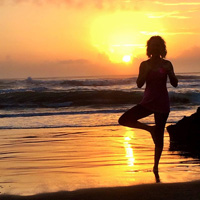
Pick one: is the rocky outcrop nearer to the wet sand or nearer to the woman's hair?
the wet sand

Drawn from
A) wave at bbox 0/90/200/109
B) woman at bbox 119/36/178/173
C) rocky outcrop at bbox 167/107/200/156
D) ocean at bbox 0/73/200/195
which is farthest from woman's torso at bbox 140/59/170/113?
wave at bbox 0/90/200/109

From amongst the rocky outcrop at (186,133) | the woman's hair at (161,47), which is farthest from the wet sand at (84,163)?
the woman's hair at (161,47)

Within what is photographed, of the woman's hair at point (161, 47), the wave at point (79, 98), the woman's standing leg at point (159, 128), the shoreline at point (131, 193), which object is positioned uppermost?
the woman's hair at point (161, 47)

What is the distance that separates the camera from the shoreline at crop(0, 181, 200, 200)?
4484mm

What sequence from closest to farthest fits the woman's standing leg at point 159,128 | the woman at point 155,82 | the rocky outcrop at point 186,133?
the woman at point 155,82
the woman's standing leg at point 159,128
the rocky outcrop at point 186,133

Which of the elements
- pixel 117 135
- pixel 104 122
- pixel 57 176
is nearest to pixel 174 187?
pixel 57 176

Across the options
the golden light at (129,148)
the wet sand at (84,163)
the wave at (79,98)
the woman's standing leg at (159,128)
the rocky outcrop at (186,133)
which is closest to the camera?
the wet sand at (84,163)

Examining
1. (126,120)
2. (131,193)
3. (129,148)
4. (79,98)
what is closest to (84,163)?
(126,120)

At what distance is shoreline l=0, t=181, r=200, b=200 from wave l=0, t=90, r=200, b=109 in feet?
70.7

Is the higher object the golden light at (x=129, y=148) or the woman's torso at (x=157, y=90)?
the woman's torso at (x=157, y=90)

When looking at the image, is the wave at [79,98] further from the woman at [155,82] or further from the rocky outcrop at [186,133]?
the woman at [155,82]

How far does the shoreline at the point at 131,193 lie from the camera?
14.7 feet

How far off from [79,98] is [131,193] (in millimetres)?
24220

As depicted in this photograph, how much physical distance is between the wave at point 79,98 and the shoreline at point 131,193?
848 inches
